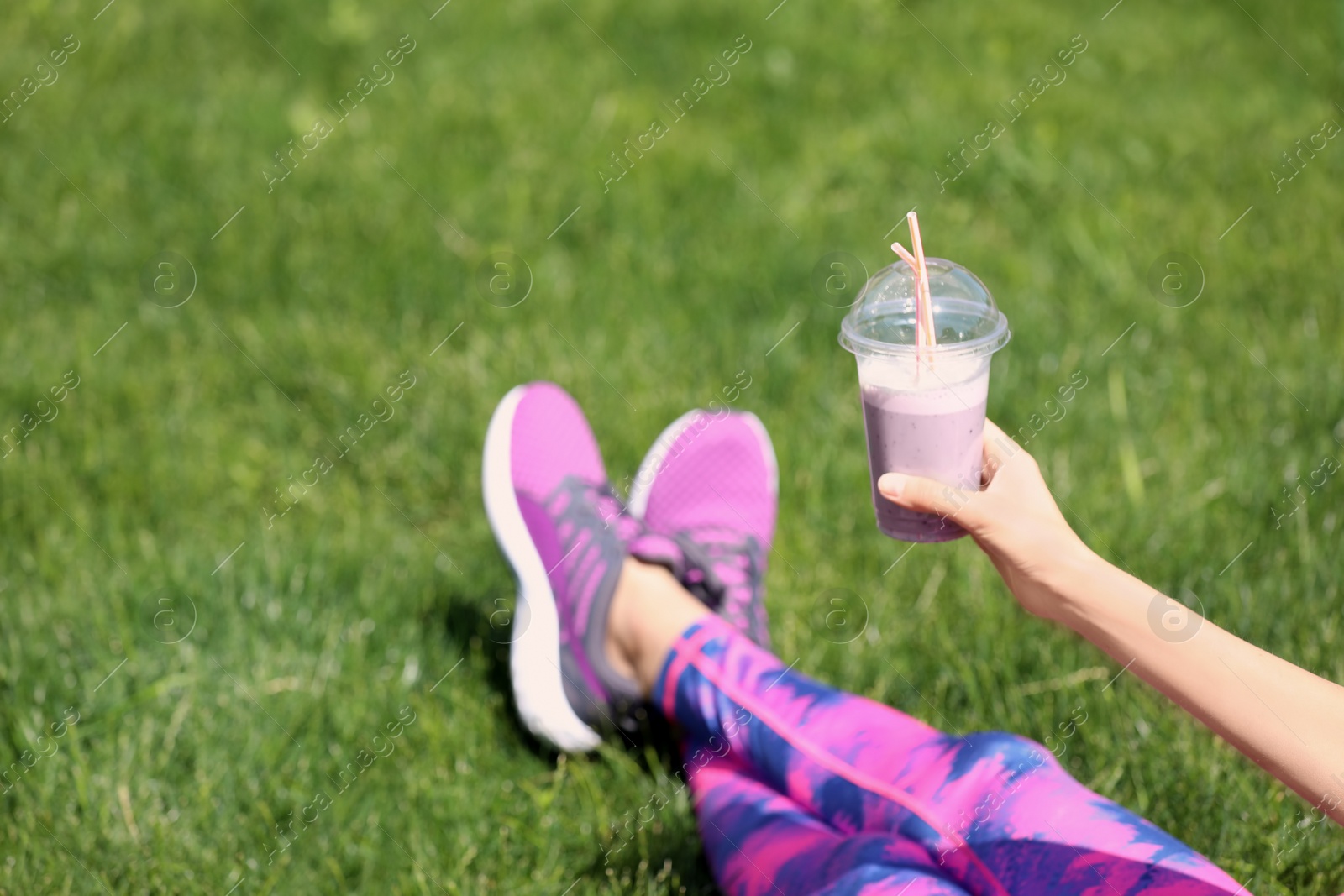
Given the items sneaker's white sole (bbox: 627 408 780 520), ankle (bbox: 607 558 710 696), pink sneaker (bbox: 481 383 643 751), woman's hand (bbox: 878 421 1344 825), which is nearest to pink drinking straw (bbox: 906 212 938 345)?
woman's hand (bbox: 878 421 1344 825)

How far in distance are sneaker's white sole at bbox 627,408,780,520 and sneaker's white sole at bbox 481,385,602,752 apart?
0.31 metres

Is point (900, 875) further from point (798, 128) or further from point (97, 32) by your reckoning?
point (97, 32)

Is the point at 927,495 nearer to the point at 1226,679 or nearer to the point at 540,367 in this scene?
the point at 1226,679

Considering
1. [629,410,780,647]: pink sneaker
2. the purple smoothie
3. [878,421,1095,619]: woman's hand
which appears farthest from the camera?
[629,410,780,647]: pink sneaker

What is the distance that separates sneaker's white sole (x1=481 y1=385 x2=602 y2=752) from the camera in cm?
219

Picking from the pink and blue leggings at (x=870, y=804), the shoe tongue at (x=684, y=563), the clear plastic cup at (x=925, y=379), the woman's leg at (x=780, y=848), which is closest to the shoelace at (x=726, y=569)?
the shoe tongue at (x=684, y=563)

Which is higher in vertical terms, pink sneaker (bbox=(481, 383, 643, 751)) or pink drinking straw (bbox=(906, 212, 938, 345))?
pink drinking straw (bbox=(906, 212, 938, 345))

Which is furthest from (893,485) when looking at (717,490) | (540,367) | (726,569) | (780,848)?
(540,367)

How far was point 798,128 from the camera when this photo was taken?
4133 mm

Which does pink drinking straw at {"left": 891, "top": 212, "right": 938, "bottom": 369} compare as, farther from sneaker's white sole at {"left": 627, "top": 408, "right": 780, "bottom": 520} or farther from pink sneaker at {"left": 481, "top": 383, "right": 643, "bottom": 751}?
sneaker's white sole at {"left": 627, "top": 408, "right": 780, "bottom": 520}

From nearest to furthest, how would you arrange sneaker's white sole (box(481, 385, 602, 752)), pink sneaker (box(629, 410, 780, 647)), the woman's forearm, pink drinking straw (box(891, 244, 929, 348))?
1. the woman's forearm
2. pink drinking straw (box(891, 244, 929, 348))
3. sneaker's white sole (box(481, 385, 602, 752))
4. pink sneaker (box(629, 410, 780, 647))

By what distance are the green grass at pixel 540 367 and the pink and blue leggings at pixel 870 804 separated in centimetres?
18

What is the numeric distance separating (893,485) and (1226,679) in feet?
1.53

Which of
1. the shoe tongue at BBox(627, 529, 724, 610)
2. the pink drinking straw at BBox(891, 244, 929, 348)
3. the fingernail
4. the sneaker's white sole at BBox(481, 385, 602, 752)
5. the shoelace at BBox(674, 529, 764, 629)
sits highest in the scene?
the pink drinking straw at BBox(891, 244, 929, 348)
